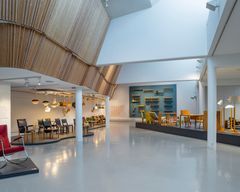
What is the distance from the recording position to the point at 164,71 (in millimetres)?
15453

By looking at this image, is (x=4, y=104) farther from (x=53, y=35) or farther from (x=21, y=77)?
(x=53, y=35)

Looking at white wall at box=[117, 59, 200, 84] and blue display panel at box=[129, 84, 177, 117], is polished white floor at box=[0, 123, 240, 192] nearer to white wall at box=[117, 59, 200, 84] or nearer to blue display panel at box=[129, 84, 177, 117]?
white wall at box=[117, 59, 200, 84]

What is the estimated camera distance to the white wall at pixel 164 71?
15117 millimetres

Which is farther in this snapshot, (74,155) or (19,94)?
(19,94)

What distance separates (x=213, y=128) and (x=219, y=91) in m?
9.76

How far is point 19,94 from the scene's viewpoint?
1341 cm

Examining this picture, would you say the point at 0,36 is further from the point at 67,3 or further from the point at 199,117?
the point at 199,117

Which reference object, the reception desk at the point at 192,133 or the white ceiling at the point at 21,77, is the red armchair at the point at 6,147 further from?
the reception desk at the point at 192,133

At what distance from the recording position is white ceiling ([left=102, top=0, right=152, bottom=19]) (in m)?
8.80

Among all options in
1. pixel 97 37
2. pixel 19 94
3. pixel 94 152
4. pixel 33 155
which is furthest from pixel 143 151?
pixel 19 94

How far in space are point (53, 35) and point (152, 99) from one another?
1574 centimetres

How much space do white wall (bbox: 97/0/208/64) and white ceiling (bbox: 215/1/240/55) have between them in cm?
83

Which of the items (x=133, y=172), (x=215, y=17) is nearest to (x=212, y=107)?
(x=215, y=17)

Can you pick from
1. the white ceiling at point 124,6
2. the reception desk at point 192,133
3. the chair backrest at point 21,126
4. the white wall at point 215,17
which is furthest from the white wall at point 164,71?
the white wall at point 215,17
